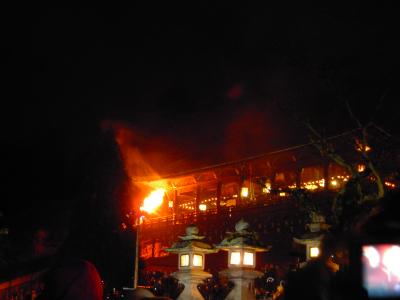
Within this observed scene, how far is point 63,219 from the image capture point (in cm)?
2225

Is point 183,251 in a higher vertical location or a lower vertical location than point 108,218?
lower

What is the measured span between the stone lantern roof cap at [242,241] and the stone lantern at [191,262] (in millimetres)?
649

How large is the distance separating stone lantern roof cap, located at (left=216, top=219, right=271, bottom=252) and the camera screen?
8.34m

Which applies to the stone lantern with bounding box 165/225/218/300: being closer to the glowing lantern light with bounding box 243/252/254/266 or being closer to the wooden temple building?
the glowing lantern light with bounding box 243/252/254/266

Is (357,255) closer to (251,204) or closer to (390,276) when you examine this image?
(390,276)

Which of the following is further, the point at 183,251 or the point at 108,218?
the point at 108,218

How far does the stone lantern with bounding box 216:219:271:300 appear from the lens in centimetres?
1122

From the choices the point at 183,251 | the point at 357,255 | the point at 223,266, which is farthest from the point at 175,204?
the point at 357,255

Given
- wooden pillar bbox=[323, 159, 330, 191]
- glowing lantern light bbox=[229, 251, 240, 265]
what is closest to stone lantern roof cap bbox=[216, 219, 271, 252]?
glowing lantern light bbox=[229, 251, 240, 265]

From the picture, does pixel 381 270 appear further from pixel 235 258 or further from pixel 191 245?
pixel 191 245

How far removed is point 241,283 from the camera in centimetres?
1127

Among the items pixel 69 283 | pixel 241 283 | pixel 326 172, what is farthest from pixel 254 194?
pixel 69 283

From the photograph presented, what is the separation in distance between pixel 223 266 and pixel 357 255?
17.4 m

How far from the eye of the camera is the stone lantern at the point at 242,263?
11.2m
